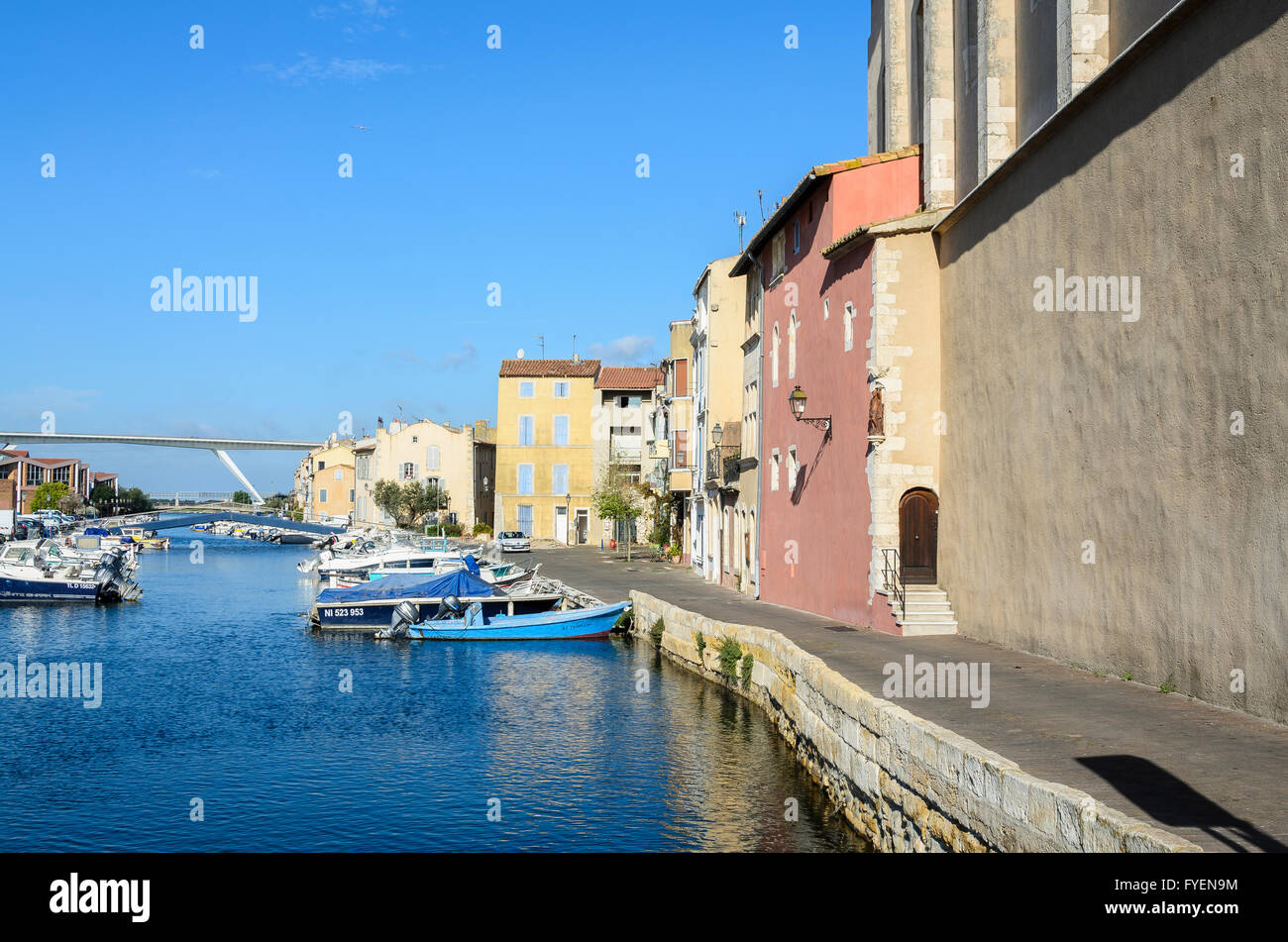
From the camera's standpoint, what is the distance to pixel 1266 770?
29.9ft

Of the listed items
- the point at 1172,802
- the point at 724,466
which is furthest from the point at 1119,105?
the point at 724,466

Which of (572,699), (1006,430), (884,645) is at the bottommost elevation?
(572,699)

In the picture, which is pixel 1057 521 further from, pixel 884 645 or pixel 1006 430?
pixel 884 645

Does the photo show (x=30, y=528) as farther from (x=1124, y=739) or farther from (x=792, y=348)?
(x=1124, y=739)

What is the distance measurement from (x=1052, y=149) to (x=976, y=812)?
1079cm

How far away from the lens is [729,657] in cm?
2300

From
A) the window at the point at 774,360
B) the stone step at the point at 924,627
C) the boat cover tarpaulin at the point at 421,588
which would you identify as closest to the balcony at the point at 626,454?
the boat cover tarpaulin at the point at 421,588

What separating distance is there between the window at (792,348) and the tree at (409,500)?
67995mm

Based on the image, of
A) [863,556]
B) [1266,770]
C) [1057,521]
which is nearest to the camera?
[1266,770]

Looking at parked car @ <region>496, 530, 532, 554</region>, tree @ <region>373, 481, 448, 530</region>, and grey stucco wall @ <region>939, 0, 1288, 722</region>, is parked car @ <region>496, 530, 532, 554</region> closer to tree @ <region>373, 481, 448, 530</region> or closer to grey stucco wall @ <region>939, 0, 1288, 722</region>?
tree @ <region>373, 481, 448, 530</region>

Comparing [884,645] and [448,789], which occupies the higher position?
[884,645]

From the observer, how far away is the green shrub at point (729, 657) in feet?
74.4
